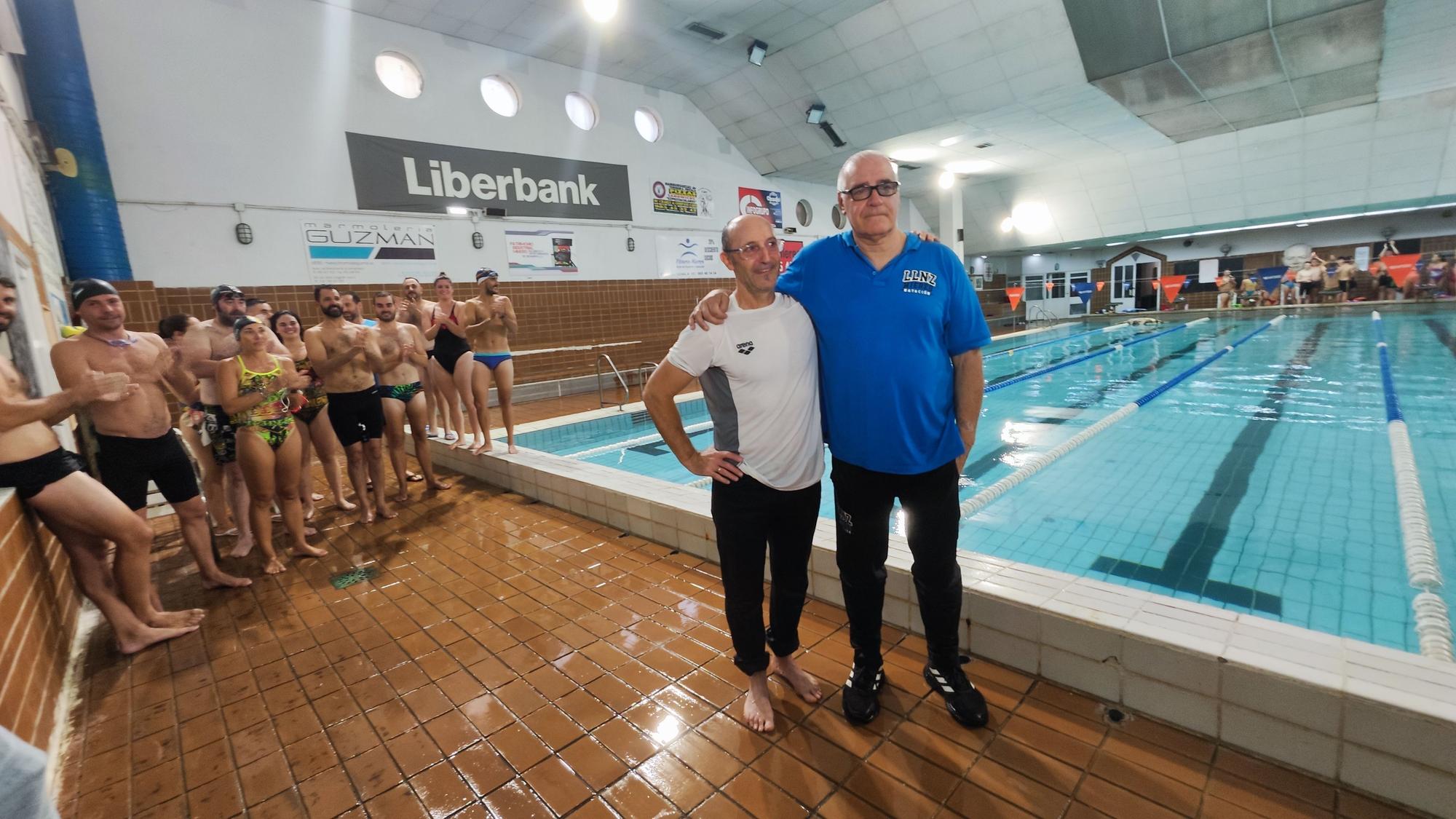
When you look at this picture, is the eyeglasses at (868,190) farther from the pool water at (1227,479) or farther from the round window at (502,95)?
the round window at (502,95)

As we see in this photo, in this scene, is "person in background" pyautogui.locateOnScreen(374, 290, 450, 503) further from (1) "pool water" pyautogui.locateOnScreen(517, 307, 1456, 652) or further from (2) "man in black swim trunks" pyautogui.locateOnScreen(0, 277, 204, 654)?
(2) "man in black swim trunks" pyautogui.locateOnScreen(0, 277, 204, 654)

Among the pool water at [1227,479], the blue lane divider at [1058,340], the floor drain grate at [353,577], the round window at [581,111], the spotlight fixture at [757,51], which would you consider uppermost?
the spotlight fixture at [757,51]

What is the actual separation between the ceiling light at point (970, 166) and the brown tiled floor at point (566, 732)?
48.5ft

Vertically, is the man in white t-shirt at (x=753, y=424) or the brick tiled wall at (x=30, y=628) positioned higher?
the man in white t-shirt at (x=753, y=424)

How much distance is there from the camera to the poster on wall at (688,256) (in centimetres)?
1162

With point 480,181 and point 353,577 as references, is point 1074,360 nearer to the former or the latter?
point 480,181

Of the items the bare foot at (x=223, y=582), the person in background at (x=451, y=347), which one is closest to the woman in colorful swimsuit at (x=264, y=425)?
the bare foot at (x=223, y=582)

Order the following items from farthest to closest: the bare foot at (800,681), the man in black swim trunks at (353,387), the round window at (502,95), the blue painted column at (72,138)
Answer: the round window at (502,95) → the blue painted column at (72,138) → the man in black swim trunks at (353,387) → the bare foot at (800,681)

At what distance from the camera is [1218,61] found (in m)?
9.37

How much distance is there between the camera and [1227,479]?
4188mm

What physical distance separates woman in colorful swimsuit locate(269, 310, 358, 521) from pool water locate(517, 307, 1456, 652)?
1.89 meters

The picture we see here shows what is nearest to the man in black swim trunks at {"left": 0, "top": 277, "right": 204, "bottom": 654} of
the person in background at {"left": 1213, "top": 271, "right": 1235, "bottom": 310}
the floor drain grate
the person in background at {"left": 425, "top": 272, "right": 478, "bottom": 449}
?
the floor drain grate

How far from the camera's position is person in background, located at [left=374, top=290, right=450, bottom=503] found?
4.24 metres

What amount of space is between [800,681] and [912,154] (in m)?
13.4
